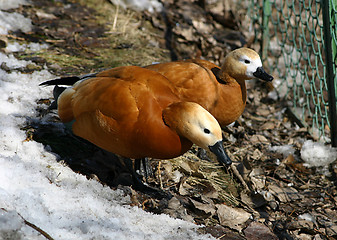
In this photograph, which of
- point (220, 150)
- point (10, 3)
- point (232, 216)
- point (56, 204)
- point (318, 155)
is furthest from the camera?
point (10, 3)

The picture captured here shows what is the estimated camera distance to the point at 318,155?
13.2ft

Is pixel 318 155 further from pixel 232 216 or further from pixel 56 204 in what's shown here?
pixel 56 204

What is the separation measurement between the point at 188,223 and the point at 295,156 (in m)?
1.96

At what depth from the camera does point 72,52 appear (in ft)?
14.8

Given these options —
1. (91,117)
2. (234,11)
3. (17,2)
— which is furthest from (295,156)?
(17,2)

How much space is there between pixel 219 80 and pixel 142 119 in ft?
3.89

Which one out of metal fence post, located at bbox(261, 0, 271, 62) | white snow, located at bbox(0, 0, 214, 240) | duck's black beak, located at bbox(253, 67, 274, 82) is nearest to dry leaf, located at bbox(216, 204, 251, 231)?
white snow, located at bbox(0, 0, 214, 240)

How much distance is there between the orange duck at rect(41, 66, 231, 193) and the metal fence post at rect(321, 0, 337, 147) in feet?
6.01

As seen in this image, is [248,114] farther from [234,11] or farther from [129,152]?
[129,152]

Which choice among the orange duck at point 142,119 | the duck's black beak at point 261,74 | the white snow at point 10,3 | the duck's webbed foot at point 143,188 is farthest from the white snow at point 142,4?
the duck's webbed foot at point 143,188

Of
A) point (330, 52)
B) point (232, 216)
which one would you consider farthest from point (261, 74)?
point (232, 216)

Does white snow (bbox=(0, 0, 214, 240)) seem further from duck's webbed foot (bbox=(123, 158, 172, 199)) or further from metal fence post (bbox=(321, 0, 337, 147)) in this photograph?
metal fence post (bbox=(321, 0, 337, 147))

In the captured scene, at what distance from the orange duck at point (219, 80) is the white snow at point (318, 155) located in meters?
1.01

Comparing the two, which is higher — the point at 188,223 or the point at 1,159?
the point at 1,159
